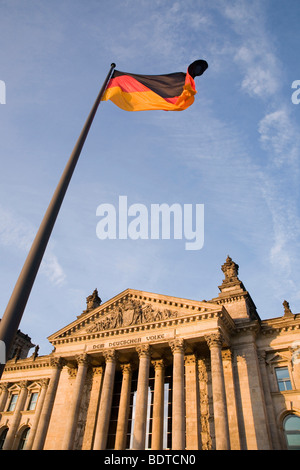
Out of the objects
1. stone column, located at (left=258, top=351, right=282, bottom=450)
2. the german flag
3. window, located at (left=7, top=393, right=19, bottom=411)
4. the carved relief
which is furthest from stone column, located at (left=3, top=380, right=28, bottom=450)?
the german flag

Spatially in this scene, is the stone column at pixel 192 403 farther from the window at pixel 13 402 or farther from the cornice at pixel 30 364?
the window at pixel 13 402

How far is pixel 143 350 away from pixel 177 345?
334 cm

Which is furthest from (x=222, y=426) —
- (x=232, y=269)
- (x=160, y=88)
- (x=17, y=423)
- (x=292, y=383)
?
(x=17, y=423)

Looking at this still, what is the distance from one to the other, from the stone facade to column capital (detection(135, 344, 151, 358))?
0.08 m

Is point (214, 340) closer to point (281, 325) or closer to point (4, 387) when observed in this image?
point (281, 325)

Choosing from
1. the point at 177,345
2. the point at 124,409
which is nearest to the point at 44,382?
the point at 124,409

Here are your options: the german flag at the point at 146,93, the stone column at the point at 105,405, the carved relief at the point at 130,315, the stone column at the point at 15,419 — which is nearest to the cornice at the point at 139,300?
the carved relief at the point at 130,315

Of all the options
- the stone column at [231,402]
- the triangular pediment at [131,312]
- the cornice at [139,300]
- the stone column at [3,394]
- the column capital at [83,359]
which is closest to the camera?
the stone column at [231,402]

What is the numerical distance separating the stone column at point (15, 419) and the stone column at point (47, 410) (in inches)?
488

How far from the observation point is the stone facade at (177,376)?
89.6 feet

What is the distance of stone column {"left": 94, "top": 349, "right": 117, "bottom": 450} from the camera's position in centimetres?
2880

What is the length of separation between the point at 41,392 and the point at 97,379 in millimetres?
10597

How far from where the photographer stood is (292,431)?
89.1 ft
